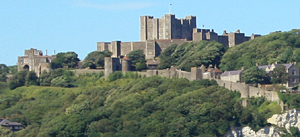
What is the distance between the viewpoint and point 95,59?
310 feet

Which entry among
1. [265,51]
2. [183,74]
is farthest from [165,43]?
[183,74]

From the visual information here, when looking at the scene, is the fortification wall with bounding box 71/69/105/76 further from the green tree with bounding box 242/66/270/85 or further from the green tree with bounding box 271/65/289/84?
the green tree with bounding box 271/65/289/84

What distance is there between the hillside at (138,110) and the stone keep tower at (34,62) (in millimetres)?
6497

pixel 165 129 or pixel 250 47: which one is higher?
pixel 250 47

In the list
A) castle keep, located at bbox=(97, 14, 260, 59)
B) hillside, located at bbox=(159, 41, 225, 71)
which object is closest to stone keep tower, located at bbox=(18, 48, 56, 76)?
castle keep, located at bbox=(97, 14, 260, 59)

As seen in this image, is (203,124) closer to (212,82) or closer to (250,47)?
(212,82)

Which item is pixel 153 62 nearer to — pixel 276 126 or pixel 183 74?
pixel 183 74

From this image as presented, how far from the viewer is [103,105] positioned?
3258 inches

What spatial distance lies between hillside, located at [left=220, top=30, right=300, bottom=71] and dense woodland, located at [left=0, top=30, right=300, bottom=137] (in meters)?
0.07

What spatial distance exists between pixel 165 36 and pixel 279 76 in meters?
23.5

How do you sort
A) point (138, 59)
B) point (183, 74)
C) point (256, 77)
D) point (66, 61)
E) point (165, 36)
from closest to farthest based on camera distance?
point (256, 77) → point (183, 74) → point (138, 59) → point (165, 36) → point (66, 61)

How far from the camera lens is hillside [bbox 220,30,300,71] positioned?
273 feet

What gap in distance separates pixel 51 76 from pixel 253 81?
2447 cm

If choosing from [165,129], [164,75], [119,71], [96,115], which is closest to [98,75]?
[119,71]
